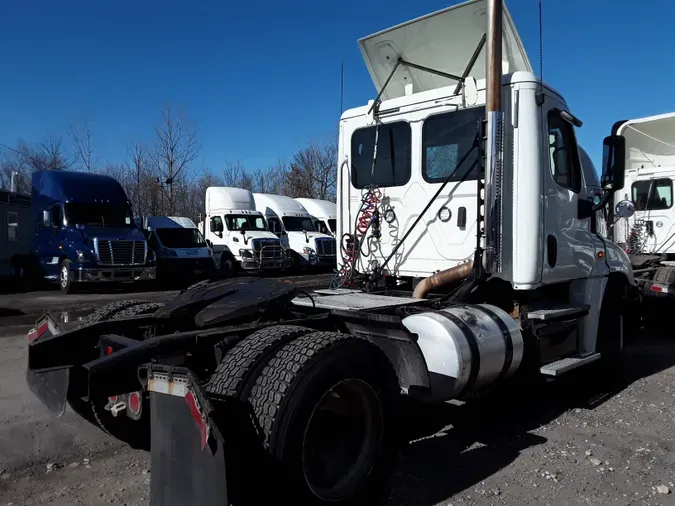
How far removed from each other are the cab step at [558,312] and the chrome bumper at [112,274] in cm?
1375

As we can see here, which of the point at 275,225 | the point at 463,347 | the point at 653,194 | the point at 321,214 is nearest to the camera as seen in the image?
the point at 463,347

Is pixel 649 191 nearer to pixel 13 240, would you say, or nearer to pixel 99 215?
pixel 99 215

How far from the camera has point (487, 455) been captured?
4340 mm

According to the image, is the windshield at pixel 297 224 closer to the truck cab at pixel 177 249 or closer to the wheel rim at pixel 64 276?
the truck cab at pixel 177 249

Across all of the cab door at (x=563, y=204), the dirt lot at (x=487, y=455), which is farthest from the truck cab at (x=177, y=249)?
the cab door at (x=563, y=204)

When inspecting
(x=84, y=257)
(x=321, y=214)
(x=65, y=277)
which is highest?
(x=321, y=214)

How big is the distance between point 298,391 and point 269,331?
57 centimetres

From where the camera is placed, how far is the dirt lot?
3666mm

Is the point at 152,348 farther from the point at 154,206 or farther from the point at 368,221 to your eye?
the point at 154,206

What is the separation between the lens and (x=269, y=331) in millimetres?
3391

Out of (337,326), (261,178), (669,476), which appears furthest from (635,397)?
(261,178)

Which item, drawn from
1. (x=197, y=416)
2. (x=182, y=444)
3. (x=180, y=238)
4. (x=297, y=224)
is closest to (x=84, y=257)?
(x=180, y=238)

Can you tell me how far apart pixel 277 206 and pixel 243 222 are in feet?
8.92

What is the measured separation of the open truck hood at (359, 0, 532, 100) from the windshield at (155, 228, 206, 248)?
51.0ft
